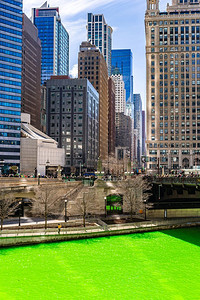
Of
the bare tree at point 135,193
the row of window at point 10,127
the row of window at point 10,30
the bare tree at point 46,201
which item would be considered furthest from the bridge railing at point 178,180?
the row of window at point 10,30

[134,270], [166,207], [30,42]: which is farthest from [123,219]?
[30,42]

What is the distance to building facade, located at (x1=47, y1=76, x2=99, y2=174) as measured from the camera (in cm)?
16150

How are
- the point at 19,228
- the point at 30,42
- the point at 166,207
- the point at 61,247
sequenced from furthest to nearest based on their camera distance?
the point at 30,42 < the point at 166,207 < the point at 19,228 < the point at 61,247

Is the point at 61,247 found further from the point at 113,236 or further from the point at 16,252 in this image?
the point at 113,236

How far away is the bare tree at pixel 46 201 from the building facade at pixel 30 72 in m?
125

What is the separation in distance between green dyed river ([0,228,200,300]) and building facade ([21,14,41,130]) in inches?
5645

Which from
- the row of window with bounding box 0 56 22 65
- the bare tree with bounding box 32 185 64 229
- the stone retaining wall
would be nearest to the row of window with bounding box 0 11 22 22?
the row of window with bounding box 0 56 22 65

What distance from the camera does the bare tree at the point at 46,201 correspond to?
180ft

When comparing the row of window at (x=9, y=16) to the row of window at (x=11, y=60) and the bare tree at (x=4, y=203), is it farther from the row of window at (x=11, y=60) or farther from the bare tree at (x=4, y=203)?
the bare tree at (x=4, y=203)

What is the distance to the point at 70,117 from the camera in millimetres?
162625

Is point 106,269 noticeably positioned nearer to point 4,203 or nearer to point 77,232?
point 77,232

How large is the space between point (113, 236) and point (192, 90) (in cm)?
11143

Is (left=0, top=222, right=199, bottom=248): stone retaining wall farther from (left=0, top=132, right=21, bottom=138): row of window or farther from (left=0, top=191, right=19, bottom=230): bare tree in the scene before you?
(left=0, top=132, right=21, bottom=138): row of window

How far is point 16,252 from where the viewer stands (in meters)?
41.8
